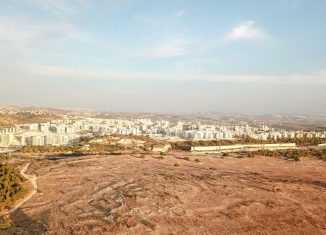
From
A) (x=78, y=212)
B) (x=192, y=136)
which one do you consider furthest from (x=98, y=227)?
(x=192, y=136)

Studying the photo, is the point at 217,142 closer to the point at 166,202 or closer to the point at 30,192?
the point at 30,192

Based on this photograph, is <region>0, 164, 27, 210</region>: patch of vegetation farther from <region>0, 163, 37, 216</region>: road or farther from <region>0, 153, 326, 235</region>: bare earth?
<region>0, 153, 326, 235</region>: bare earth

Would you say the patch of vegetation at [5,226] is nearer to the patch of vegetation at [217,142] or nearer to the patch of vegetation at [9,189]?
the patch of vegetation at [9,189]

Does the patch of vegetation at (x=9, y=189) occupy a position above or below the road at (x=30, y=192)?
above

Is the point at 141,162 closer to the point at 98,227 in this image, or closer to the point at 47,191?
the point at 47,191

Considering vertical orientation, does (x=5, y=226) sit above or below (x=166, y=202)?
below

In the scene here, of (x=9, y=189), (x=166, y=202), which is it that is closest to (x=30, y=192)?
(x=9, y=189)

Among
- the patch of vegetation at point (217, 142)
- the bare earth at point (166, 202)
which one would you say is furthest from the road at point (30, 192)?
the patch of vegetation at point (217, 142)
